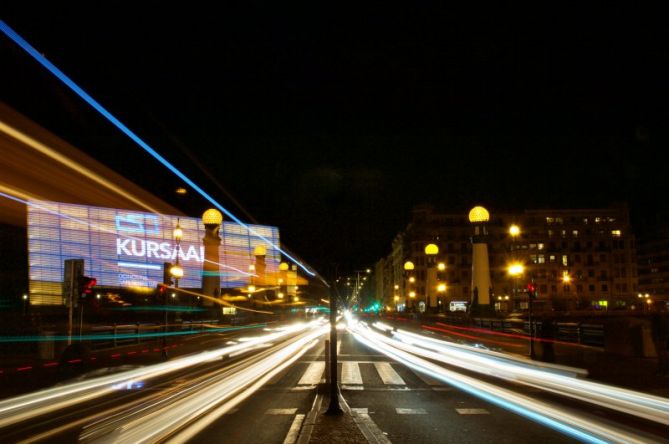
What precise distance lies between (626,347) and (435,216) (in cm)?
9288

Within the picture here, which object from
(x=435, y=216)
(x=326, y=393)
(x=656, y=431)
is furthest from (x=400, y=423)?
(x=435, y=216)

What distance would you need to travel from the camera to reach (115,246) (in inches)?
2411

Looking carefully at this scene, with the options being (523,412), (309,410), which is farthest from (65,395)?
(523,412)

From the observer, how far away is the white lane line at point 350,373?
15328mm

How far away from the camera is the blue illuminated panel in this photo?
49875 millimetres

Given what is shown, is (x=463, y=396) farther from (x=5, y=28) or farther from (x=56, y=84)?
(x=56, y=84)

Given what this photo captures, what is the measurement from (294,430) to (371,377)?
776 centimetres

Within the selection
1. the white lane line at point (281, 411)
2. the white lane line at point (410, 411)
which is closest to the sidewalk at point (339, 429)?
the white lane line at point (281, 411)

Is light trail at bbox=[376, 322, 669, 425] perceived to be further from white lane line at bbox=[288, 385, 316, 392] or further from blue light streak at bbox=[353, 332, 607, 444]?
white lane line at bbox=[288, 385, 316, 392]

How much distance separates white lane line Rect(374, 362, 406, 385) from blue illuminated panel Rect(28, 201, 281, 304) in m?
35.0

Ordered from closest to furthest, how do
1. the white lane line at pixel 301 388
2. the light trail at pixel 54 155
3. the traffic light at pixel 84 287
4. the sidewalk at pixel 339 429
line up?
the sidewalk at pixel 339 429, the white lane line at pixel 301 388, the traffic light at pixel 84 287, the light trail at pixel 54 155

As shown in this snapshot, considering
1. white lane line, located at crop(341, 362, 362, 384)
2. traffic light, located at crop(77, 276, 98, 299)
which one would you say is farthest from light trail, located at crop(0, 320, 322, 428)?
white lane line, located at crop(341, 362, 362, 384)

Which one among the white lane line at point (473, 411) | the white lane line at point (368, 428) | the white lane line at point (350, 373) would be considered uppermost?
the white lane line at point (368, 428)

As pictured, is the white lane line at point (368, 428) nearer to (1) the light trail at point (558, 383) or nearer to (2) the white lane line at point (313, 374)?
(2) the white lane line at point (313, 374)
